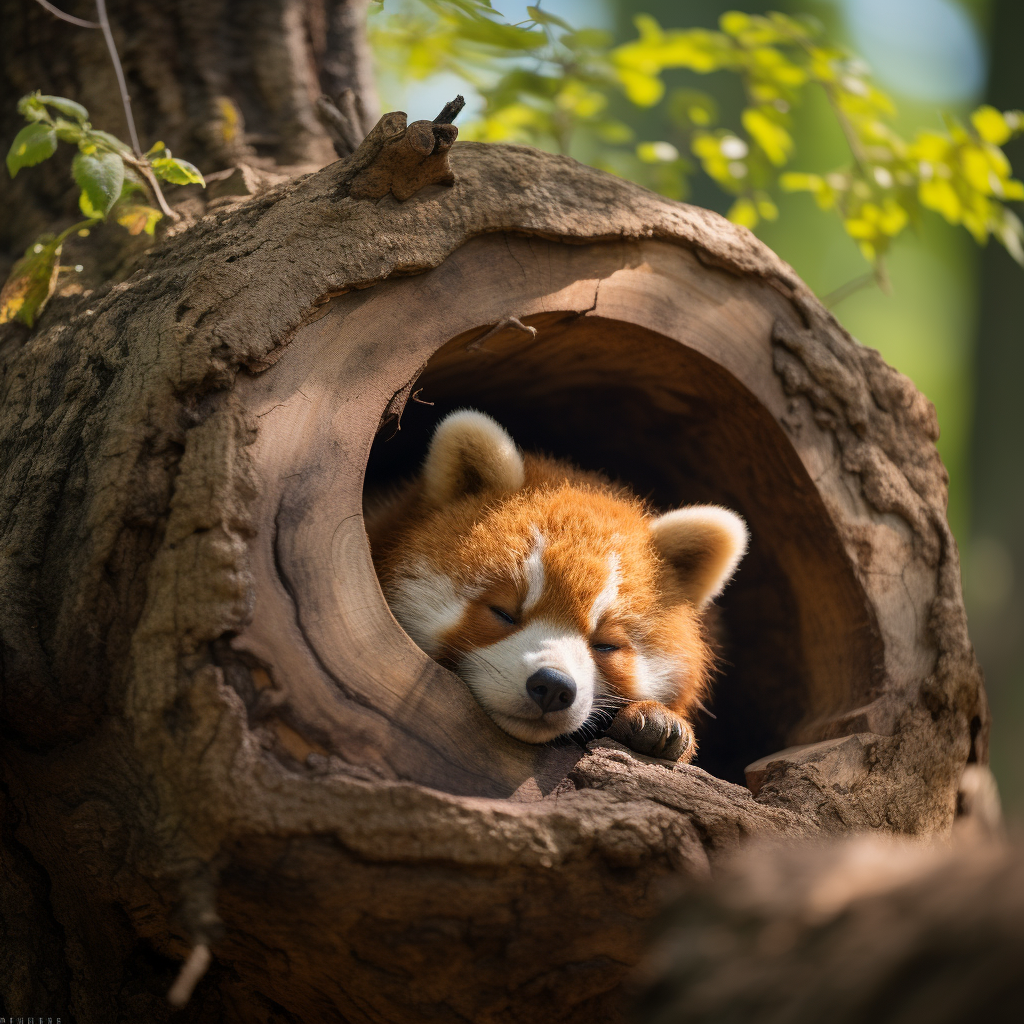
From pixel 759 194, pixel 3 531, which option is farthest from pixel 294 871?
pixel 759 194

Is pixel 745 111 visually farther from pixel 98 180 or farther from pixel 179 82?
pixel 98 180

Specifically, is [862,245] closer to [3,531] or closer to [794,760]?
[794,760]

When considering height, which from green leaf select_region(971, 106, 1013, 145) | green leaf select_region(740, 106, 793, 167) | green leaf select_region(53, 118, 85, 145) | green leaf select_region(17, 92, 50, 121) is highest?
green leaf select_region(17, 92, 50, 121)

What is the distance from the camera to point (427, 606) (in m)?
3.19

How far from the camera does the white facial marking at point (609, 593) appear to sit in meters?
3.16

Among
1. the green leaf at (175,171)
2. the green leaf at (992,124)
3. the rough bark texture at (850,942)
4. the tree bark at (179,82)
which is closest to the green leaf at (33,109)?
the green leaf at (175,171)

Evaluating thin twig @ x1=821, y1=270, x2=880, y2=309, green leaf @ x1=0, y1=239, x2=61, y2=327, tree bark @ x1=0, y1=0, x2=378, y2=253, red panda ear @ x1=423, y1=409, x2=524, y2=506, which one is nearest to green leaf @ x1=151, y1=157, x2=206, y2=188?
green leaf @ x1=0, y1=239, x2=61, y2=327

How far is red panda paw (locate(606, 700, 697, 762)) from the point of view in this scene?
9.24ft

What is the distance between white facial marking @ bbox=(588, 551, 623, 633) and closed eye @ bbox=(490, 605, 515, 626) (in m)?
0.29

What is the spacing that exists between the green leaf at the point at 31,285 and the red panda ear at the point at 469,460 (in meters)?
A: 1.49

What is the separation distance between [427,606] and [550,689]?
68 centimetres

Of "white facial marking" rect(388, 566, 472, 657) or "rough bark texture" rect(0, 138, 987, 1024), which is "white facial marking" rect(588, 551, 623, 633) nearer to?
"white facial marking" rect(388, 566, 472, 657)

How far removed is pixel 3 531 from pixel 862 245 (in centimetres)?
413

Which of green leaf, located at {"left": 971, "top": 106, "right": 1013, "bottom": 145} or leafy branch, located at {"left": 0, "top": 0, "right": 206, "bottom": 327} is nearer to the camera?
leafy branch, located at {"left": 0, "top": 0, "right": 206, "bottom": 327}
